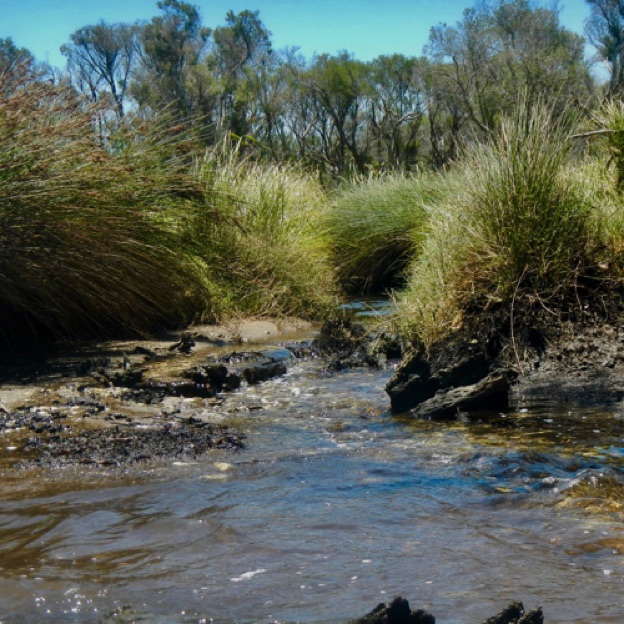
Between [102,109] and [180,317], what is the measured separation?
2.32 meters

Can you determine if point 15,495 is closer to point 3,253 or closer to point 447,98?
point 3,253

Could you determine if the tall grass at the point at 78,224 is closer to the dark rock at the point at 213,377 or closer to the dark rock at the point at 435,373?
the dark rock at the point at 213,377

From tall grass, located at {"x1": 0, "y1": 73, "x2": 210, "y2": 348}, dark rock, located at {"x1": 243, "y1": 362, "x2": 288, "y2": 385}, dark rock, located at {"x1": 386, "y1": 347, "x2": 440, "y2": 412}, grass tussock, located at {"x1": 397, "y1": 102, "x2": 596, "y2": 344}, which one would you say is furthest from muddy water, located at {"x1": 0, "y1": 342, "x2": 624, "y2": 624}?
tall grass, located at {"x1": 0, "y1": 73, "x2": 210, "y2": 348}

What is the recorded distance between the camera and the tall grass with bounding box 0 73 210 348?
23.5 feet

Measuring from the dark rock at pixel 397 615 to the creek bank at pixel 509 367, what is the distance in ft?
11.3

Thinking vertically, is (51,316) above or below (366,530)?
above

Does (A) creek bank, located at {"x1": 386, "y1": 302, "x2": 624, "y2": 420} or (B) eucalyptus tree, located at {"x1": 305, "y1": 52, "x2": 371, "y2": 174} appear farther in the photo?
(B) eucalyptus tree, located at {"x1": 305, "y1": 52, "x2": 371, "y2": 174}

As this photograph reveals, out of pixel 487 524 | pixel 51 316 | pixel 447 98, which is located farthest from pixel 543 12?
pixel 487 524

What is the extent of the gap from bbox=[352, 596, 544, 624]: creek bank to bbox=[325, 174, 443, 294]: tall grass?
11181mm

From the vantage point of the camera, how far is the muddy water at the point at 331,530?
122 inches

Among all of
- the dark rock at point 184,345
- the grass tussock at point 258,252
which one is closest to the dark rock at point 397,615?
the dark rock at point 184,345

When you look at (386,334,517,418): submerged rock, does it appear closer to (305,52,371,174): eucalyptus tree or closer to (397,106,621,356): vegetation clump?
(397,106,621,356): vegetation clump

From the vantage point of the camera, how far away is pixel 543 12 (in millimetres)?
43719

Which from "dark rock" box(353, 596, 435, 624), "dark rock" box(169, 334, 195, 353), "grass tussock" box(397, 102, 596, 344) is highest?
"grass tussock" box(397, 102, 596, 344)
